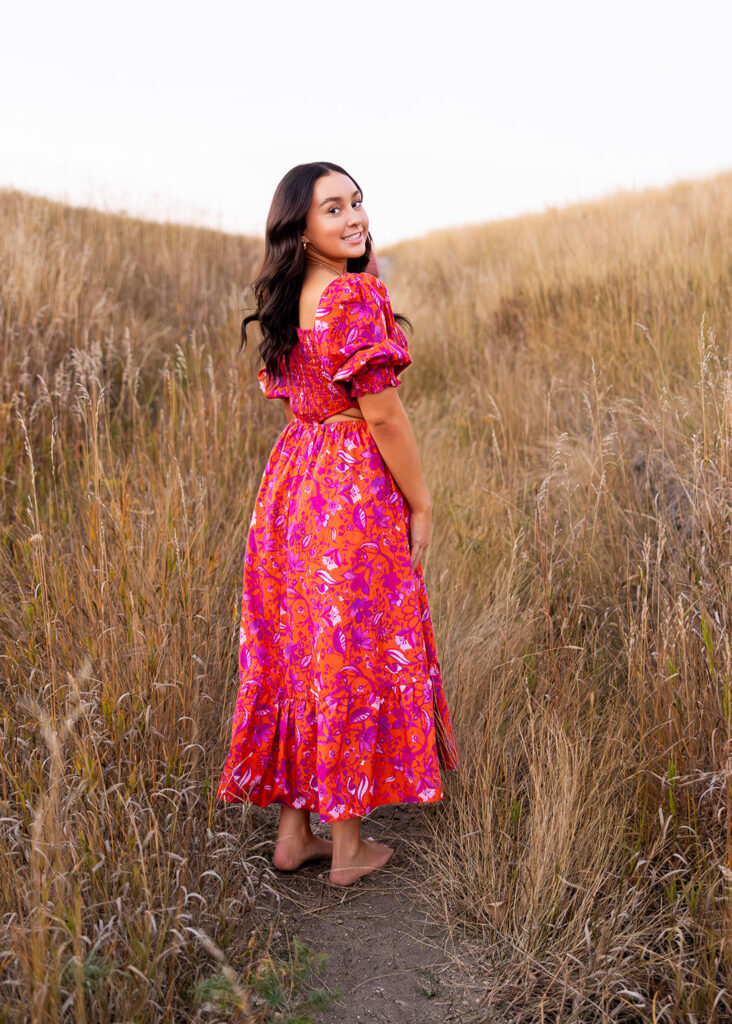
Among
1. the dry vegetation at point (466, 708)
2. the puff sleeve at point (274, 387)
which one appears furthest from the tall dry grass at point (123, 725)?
the puff sleeve at point (274, 387)

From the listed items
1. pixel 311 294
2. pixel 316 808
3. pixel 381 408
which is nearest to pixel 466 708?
pixel 316 808

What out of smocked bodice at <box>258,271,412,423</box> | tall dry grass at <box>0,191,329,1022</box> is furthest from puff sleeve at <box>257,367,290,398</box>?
tall dry grass at <box>0,191,329,1022</box>

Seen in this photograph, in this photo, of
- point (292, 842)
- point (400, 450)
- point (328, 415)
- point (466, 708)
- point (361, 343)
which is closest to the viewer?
point (361, 343)

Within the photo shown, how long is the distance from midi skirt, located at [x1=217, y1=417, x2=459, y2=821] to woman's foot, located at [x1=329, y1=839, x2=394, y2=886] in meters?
0.16

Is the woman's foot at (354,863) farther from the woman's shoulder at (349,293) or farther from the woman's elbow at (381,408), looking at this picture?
the woman's shoulder at (349,293)

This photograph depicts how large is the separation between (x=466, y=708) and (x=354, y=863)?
2.09 feet

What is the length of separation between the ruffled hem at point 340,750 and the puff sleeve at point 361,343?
804mm

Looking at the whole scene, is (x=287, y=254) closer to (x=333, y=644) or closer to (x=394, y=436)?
(x=394, y=436)

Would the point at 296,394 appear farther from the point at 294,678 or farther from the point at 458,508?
the point at 458,508

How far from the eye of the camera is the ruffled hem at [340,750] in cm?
219

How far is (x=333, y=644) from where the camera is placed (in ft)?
7.04

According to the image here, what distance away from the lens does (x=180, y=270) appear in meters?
8.31

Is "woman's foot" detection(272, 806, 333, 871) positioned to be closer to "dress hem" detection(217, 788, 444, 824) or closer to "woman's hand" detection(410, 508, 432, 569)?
"dress hem" detection(217, 788, 444, 824)

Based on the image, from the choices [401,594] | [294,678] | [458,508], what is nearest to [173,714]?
[294,678]
